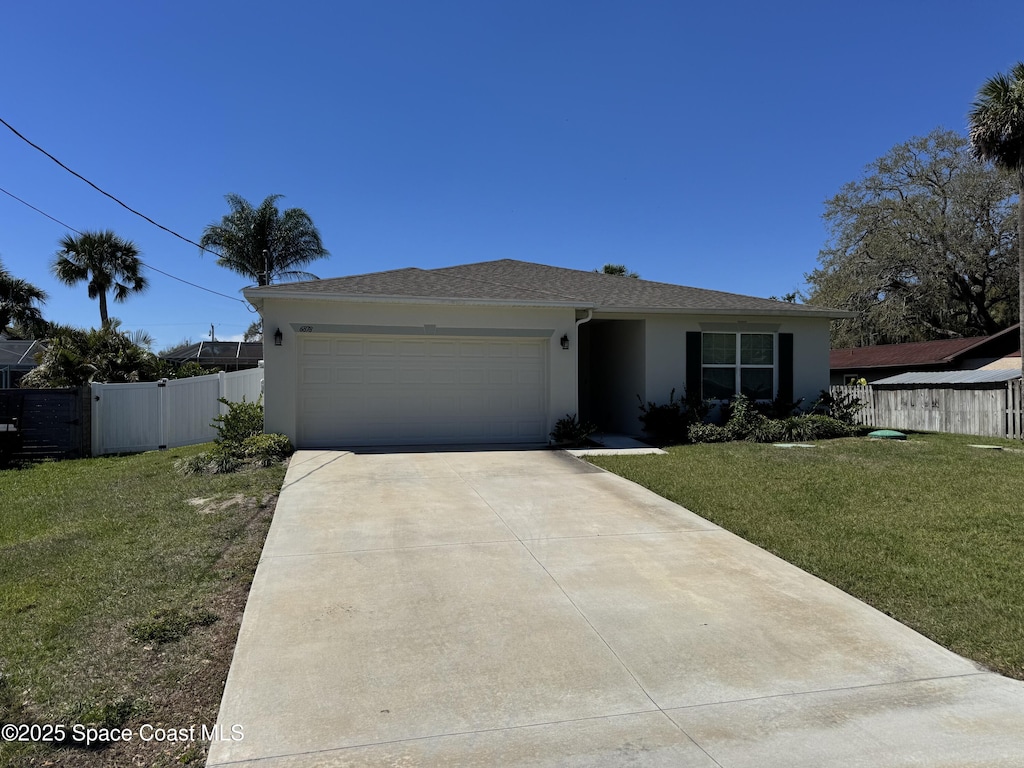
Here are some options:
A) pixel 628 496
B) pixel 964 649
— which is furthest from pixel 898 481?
pixel 964 649

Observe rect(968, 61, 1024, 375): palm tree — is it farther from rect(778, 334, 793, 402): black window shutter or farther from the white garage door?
the white garage door

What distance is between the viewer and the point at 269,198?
29.2 meters

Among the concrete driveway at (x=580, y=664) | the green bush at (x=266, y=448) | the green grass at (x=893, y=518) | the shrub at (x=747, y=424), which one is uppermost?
the shrub at (x=747, y=424)

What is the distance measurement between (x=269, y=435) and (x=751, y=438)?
9480 millimetres

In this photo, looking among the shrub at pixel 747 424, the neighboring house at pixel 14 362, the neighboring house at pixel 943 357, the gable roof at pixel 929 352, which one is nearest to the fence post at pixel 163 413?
the shrub at pixel 747 424

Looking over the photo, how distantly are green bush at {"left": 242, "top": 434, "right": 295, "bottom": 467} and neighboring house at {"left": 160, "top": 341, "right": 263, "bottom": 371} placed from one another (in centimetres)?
1925

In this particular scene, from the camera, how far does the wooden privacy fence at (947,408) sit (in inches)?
589

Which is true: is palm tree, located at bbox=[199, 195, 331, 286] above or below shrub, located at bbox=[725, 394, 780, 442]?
→ above

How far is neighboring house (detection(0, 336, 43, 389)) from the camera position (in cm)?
2367

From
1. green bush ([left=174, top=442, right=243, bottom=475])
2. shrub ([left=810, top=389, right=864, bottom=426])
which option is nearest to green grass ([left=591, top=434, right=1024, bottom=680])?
shrub ([left=810, top=389, right=864, bottom=426])

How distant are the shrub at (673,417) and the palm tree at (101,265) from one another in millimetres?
22975

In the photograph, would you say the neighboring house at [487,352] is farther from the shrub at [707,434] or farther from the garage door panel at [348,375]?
the shrub at [707,434]

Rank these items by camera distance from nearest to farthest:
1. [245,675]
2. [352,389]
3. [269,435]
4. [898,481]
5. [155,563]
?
[245,675] → [155,563] → [898,481] → [269,435] → [352,389]

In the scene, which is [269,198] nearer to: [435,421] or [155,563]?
[435,421]
